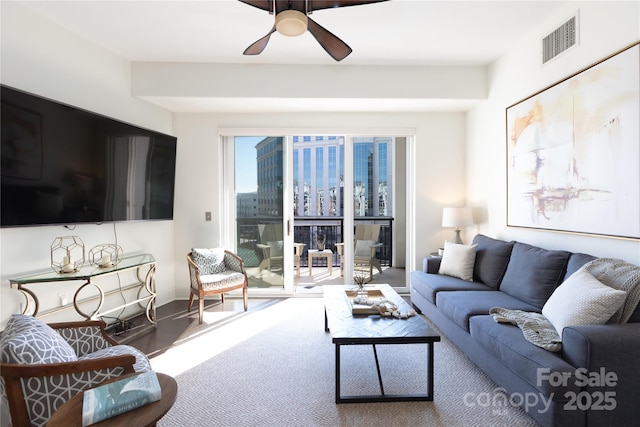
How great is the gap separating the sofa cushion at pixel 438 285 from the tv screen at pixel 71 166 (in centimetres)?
322

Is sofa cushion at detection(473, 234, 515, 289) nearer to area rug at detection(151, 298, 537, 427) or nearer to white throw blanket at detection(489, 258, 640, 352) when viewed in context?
area rug at detection(151, 298, 537, 427)

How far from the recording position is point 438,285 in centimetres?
324

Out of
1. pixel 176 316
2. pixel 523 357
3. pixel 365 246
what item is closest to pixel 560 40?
pixel 523 357

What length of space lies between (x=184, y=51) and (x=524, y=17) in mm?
3409

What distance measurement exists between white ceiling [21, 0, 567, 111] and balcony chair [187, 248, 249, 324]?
2.37 metres

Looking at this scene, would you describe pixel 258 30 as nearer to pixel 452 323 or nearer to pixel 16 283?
pixel 16 283

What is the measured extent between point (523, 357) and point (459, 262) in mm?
1731

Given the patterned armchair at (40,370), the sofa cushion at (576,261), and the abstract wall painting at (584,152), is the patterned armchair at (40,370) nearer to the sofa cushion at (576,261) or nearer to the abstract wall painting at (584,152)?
the sofa cushion at (576,261)

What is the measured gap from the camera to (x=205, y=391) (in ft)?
7.62

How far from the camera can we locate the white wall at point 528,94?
2260 mm

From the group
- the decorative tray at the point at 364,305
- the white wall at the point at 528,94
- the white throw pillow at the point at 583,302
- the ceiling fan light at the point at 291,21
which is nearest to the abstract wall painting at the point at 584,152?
the white wall at the point at 528,94

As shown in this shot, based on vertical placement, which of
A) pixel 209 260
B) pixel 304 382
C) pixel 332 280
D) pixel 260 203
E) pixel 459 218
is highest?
pixel 260 203

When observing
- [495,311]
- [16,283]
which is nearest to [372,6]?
[495,311]

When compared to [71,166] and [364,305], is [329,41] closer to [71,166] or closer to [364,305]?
[364,305]
